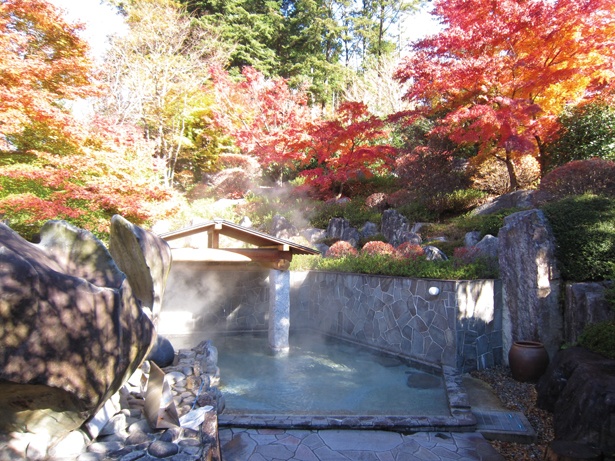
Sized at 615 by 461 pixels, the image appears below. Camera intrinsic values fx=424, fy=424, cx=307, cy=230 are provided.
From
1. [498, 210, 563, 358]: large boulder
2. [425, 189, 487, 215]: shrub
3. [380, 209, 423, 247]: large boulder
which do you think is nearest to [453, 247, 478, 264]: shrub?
[498, 210, 563, 358]: large boulder

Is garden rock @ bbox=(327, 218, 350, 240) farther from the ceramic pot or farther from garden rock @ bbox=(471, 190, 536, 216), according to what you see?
the ceramic pot

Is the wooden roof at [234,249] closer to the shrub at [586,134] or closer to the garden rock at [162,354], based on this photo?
the garden rock at [162,354]

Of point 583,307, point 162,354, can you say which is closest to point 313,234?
point 583,307

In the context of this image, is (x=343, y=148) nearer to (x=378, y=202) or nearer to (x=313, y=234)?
(x=378, y=202)

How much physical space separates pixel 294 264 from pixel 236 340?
259cm

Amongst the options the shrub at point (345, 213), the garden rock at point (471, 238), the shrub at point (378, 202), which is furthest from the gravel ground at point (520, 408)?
the shrub at point (378, 202)

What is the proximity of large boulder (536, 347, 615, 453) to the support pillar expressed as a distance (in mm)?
5019

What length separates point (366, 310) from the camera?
959 cm

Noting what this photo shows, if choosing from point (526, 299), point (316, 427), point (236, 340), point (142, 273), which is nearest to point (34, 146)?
point (236, 340)

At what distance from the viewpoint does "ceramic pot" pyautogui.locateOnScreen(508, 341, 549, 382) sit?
6.62 m

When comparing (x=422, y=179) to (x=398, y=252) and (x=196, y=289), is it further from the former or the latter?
(x=196, y=289)

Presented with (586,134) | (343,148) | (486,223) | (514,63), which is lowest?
(486,223)

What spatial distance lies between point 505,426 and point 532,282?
2736mm

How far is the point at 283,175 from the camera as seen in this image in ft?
67.4
